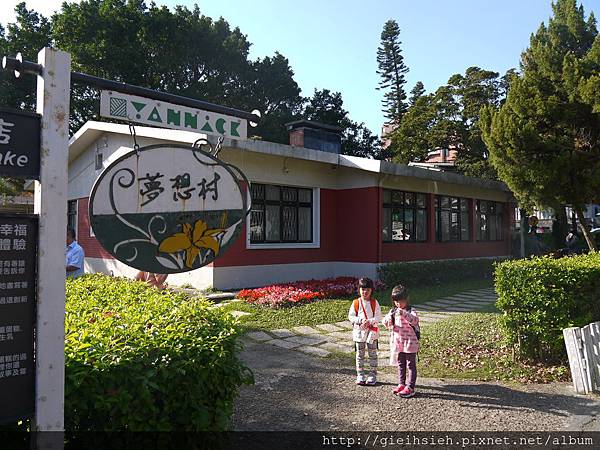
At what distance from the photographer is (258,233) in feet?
45.1

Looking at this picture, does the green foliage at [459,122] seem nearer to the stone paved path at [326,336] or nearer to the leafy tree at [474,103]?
the leafy tree at [474,103]

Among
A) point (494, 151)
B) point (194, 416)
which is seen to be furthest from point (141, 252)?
point (494, 151)

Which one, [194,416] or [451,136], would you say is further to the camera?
[451,136]

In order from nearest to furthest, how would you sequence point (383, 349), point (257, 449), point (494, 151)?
point (257, 449) < point (383, 349) < point (494, 151)

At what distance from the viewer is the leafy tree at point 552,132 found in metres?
13.5

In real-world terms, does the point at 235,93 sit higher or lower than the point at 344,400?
higher

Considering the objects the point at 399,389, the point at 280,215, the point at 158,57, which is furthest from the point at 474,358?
the point at 158,57

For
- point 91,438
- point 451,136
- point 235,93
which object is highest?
point 235,93

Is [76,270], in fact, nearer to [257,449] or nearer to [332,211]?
[257,449]

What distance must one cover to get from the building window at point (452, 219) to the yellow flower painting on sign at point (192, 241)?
1559cm

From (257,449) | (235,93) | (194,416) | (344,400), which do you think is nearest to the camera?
(194,416)

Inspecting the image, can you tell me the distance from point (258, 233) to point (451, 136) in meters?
17.7

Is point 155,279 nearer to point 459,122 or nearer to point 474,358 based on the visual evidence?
point 474,358

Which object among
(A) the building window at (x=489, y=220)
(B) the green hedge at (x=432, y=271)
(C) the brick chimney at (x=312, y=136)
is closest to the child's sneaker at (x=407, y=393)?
(B) the green hedge at (x=432, y=271)
